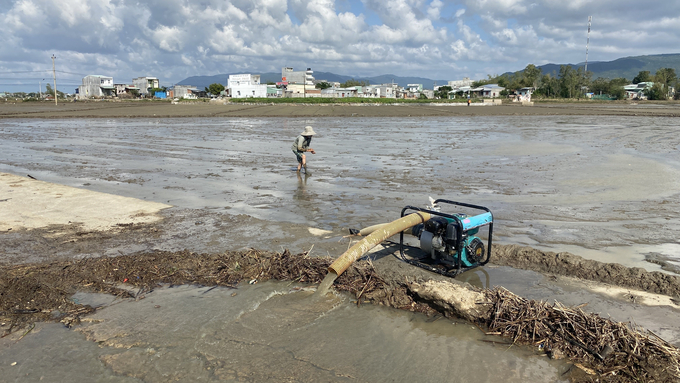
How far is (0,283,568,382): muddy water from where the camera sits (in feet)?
12.8

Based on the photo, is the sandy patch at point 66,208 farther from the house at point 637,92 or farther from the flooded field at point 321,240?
the house at point 637,92

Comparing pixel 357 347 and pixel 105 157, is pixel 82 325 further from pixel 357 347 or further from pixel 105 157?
pixel 105 157

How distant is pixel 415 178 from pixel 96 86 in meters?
123

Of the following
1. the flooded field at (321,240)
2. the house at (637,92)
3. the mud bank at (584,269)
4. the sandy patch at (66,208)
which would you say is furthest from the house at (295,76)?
the mud bank at (584,269)

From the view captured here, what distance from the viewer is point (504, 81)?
414 ft

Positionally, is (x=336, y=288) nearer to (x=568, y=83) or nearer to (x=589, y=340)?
(x=589, y=340)

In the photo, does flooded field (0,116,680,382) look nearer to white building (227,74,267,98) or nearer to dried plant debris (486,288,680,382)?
dried plant debris (486,288,680,382)

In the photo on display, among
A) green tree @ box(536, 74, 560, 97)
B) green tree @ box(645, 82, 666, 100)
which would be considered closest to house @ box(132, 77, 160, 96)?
green tree @ box(536, 74, 560, 97)

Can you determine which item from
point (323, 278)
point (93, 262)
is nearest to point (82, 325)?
point (93, 262)

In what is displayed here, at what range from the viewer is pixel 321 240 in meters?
7.12

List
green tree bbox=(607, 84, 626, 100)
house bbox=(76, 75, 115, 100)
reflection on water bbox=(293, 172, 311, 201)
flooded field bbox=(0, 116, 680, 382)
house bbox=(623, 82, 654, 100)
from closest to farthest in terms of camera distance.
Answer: flooded field bbox=(0, 116, 680, 382), reflection on water bbox=(293, 172, 311, 201), green tree bbox=(607, 84, 626, 100), house bbox=(623, 82, 654, 100), house bbox=(76, 75, 115, 100)

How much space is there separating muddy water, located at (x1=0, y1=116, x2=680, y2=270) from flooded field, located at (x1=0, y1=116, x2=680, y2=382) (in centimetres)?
6

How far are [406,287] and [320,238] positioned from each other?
2.30 metres

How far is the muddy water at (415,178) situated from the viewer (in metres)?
7.89
